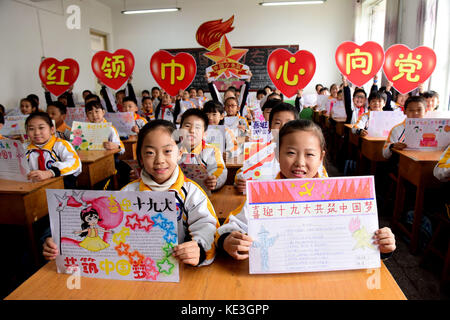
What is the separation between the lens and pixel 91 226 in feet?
2.77

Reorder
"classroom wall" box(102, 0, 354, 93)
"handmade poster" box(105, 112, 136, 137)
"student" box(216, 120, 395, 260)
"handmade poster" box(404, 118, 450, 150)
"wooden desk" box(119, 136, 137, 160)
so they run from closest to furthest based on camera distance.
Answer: "student" box(216, 120, 395, 260), "handmade poster" box(404, 118, 450, 150), "wooden desk" box(119, 136, 137, 160), "handmade poster" box(105, 112, 136, 137), "classroom wall" box(102, 0, 354, 93)

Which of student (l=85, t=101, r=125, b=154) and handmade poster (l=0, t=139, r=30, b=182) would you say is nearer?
handmade poster (l=0, t=139, r=30, b=182)

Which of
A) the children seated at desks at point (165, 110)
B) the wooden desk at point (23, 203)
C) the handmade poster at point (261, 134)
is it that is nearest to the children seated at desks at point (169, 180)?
the handmade poster at point (261, 134)

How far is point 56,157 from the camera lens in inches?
91.3

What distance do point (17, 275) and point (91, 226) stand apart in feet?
5.31

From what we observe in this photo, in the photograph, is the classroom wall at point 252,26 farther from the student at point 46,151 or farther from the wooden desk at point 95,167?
the student at point 46,151

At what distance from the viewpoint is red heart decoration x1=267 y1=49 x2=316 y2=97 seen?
3.21 meters

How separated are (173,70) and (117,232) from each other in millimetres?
2944

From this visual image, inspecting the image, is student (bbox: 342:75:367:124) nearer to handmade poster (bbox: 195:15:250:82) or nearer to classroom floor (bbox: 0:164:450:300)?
handmade poster (bbox: 195:15:250:82)

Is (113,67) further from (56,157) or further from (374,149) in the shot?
(374,149)

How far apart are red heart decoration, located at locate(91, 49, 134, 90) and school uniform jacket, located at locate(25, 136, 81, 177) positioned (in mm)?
1950

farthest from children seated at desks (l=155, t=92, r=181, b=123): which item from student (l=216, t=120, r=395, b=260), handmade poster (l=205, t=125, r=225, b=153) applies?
student (l=216, t=120, r=395, b=260)

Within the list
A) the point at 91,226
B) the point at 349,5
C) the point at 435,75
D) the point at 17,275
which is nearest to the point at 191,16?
the point at 349,5

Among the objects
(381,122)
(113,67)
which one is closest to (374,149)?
(381,122)
